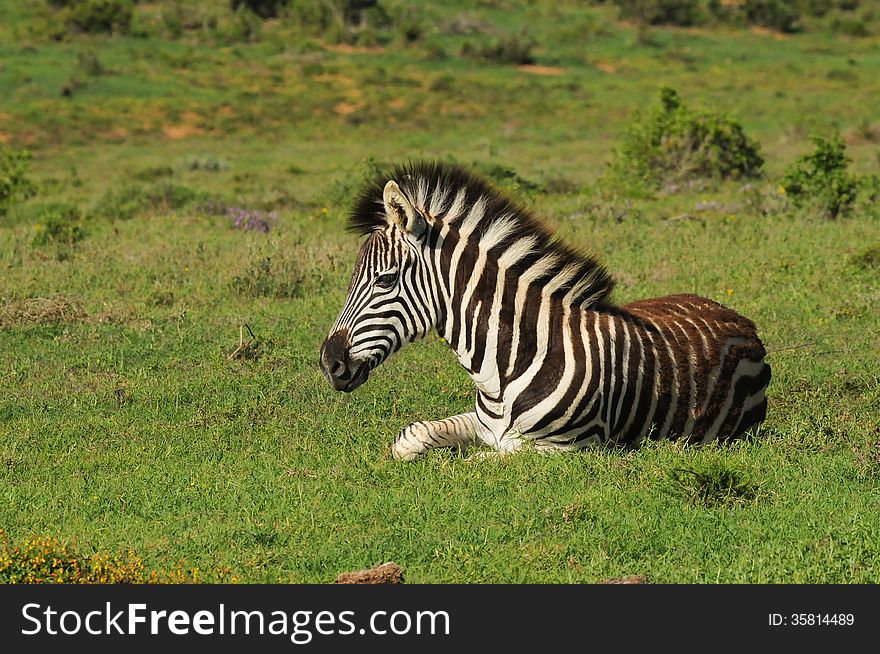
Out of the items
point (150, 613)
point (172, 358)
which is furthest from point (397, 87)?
point (150, 613)

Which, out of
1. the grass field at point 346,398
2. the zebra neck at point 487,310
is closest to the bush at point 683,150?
the grass field at point 346,398

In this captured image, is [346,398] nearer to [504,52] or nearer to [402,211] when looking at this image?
[402,211]

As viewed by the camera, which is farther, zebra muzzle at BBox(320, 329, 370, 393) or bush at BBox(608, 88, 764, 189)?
bush at BBox(608, 88, 764, 189)

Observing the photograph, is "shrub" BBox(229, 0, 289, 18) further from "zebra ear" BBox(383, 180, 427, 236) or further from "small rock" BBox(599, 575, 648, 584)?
"small rock" BBox(599, 575, 648, 584)

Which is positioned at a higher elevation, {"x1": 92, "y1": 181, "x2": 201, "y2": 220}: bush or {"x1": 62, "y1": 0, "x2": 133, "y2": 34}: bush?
{"x1": 92, "y1": 181, "x2": 201, "y2": 220}: bush

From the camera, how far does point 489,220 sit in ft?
25.2

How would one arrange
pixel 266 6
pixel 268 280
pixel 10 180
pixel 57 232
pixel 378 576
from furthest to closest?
pixel 266 6 < pixel 10 180 < pixel 57 232 < pixel 268 280 < pixel 378 576

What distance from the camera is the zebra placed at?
756cm

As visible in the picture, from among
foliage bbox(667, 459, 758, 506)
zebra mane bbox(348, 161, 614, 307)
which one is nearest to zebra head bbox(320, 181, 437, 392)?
zebra mane bbox(348, 161, 614, 307)

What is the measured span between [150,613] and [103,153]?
27.0m

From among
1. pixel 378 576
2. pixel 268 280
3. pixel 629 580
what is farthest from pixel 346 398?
pixel 629 580

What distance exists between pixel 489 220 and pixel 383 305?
2.72 ft

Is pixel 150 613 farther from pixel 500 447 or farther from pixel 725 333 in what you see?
pixel 725 333

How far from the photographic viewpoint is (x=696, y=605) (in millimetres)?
5418
